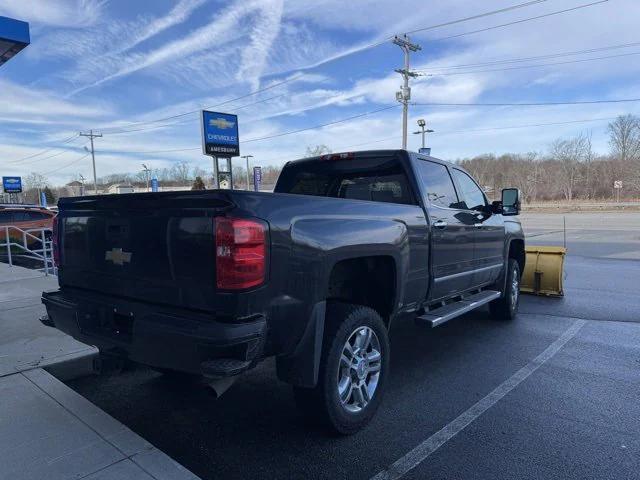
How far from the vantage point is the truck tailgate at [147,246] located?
8.42 ft

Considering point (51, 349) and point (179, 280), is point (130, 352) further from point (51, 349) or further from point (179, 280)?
point (51, 349)

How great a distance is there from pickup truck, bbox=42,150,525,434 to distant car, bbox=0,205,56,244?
14689mm

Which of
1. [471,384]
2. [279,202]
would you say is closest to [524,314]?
[471,384]

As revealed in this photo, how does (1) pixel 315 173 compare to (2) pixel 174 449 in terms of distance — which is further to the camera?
(1) pixel 315 173

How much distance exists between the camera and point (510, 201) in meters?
5.77

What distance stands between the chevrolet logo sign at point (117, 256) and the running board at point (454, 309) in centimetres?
246

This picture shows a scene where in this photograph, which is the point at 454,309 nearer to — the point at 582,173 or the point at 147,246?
the point at 147,246

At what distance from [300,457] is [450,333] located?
330 cm

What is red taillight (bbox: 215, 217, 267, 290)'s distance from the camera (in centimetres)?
248

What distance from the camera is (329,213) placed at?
121 inches

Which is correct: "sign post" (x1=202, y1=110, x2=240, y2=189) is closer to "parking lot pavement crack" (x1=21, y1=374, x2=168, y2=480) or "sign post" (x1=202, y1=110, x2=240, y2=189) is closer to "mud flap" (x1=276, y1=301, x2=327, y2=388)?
"parking lot pavement crack" (x1=21, y1=374, x2=168, y2=480)

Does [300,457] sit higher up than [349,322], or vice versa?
[349,322]

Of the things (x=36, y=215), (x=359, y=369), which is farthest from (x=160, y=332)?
(x=36, y=215)

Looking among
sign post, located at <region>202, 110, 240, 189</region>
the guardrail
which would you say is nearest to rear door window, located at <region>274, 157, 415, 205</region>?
the guardrail
